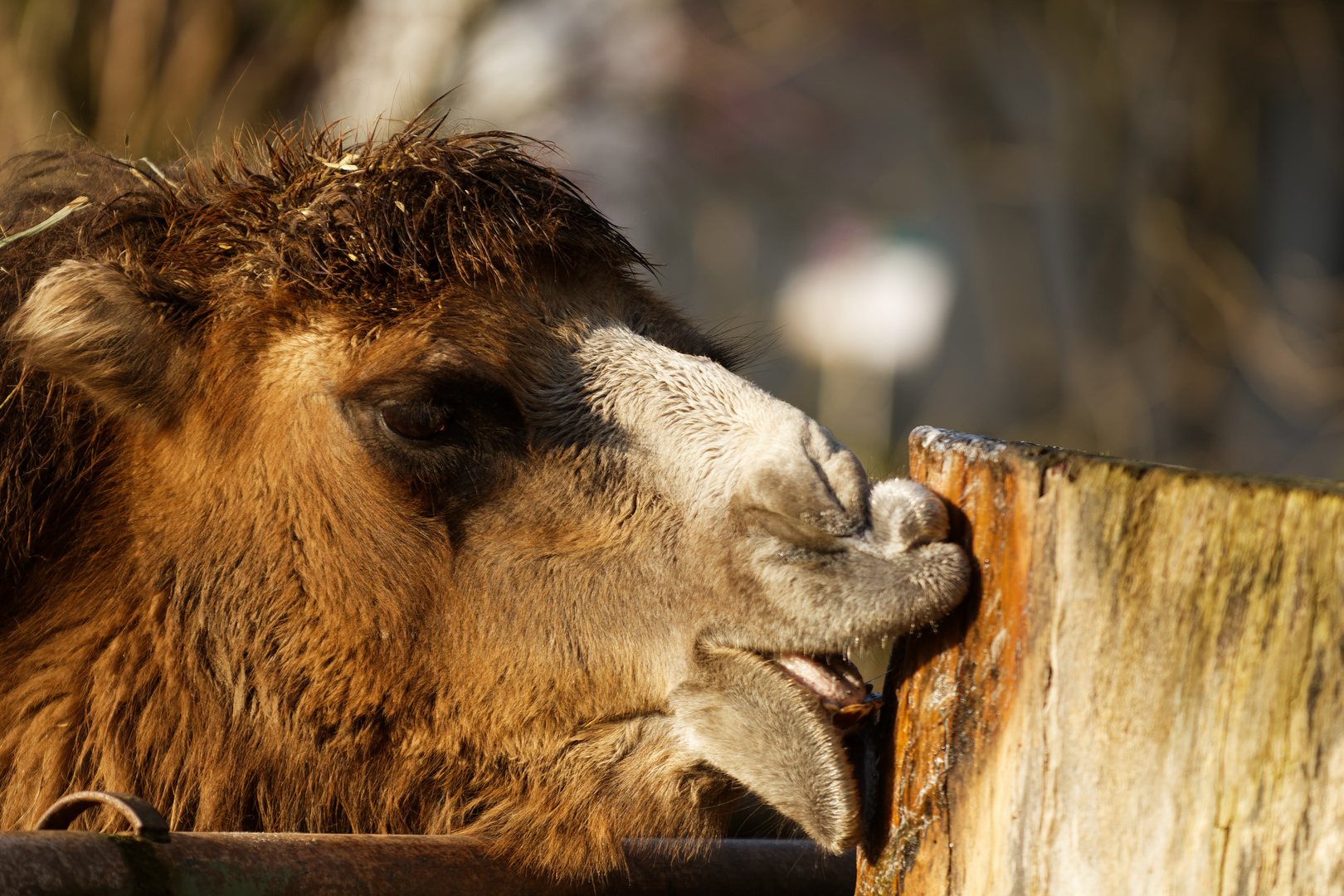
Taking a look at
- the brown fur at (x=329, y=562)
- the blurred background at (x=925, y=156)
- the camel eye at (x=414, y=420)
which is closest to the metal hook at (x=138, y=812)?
the brown fur at (x=329, y=562)

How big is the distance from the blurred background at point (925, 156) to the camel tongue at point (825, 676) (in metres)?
7.86

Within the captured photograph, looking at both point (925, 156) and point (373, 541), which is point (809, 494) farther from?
point (925, 156)

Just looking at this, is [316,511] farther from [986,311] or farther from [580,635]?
[986,311]

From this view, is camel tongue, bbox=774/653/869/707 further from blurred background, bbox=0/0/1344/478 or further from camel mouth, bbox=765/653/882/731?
blurred background, bbox=0/0/1344/478

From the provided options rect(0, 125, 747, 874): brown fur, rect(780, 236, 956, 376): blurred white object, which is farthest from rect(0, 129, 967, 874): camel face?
rect(780, 236, 956, 376): blurred white object

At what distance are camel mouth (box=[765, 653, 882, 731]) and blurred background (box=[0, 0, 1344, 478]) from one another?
7.87m

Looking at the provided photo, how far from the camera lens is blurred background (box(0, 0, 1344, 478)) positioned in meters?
10.1

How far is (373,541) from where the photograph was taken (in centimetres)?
290

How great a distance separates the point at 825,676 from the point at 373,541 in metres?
1.07

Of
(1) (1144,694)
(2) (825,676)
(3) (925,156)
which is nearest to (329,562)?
(2) (825,676)

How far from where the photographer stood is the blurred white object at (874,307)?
55.8 feet

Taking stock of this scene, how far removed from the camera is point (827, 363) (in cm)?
1698

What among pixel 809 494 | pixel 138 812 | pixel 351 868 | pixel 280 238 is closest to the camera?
pixel 138 812

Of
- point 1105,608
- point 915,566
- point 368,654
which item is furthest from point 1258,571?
point 368,654
